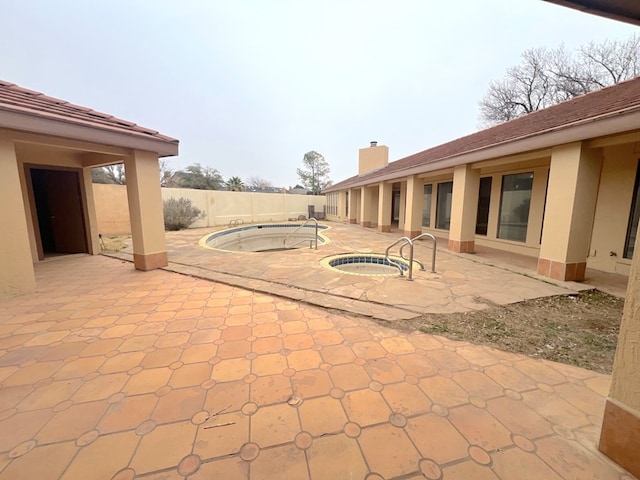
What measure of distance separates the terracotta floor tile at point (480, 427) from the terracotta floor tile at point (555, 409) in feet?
1.24

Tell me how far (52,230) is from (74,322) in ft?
21.9

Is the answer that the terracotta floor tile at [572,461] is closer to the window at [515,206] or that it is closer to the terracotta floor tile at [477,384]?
the terracotta floor tile at [477,384]

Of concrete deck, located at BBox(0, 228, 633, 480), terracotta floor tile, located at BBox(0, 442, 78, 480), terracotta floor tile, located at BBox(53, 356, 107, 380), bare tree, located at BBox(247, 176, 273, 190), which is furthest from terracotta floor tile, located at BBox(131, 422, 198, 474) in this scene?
bare tree, located at BBox(247, 176, 273, 190)

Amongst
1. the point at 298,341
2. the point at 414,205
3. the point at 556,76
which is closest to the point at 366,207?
the point at 414,205

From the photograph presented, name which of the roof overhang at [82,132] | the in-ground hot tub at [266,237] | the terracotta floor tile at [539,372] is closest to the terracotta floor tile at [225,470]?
the terracotta floor tile at [539,372]

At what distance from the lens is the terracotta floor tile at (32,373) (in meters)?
1.94

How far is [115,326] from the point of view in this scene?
2830 millimetres

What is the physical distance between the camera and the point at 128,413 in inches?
64.3

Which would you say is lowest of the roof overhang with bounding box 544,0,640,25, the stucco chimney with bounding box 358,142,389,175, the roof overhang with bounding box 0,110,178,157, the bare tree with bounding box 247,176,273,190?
the roof overhang with bounding box 544,0,640,25

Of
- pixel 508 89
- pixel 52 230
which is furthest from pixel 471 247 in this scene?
pixel 508 89

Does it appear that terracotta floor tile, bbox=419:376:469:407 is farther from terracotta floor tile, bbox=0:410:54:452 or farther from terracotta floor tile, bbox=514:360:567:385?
terracotta floor tile, bbox=0:410:54:452

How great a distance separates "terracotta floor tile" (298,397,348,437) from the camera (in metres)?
1.52

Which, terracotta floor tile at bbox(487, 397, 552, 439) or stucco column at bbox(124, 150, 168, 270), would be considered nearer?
terracotta floor tile at bbox(487, 397, 552, 439)

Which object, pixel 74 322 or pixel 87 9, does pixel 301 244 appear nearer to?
pixel 74 322
